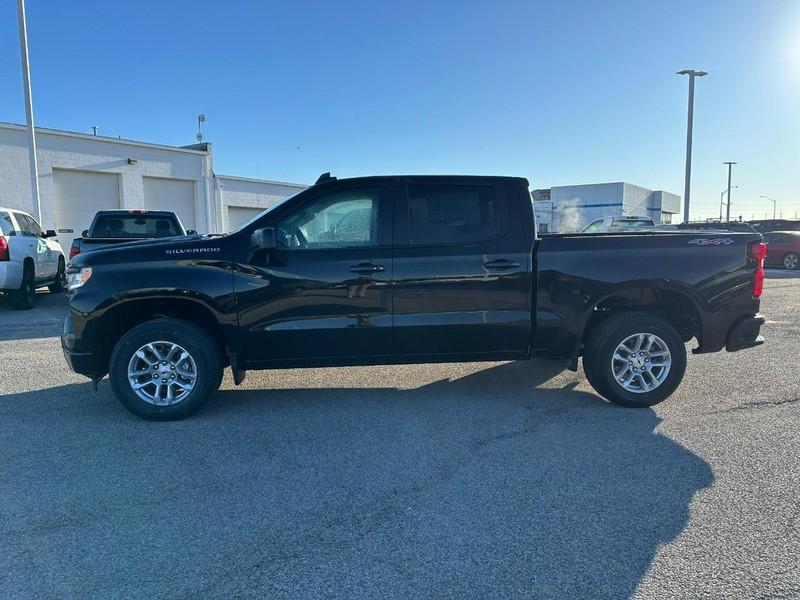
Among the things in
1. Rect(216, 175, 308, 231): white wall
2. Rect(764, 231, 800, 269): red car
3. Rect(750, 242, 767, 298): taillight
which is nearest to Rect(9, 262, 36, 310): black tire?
Rect(750, 242, 767, 298): taillight

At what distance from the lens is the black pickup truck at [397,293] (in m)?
4.75

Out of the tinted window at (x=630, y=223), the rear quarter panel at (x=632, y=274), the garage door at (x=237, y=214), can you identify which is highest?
the garage door at (x=237, y=214)

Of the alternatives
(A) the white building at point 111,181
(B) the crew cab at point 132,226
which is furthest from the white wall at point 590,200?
(B) the crew cab at point 132,226

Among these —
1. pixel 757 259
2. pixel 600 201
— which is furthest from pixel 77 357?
pixel 600 201

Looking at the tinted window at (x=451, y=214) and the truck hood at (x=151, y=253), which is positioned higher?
the tinted window at (x=451, y=214)

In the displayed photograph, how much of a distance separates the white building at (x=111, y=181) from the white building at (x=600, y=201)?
78.8 feet

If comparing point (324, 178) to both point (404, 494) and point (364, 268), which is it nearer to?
point (364, 268)

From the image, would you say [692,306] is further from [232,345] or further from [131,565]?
[131,565]

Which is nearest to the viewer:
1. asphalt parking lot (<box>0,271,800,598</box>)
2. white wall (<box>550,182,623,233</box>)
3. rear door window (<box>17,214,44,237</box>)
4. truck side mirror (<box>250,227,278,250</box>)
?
asphalt parking lot (<box>0,271,800,598</box>)

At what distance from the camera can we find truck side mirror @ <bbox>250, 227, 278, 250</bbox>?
4555mm

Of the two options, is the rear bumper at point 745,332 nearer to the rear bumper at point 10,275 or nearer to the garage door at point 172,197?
the rear bumper at point 10,275

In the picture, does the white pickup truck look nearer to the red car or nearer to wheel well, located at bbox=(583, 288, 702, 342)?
wheel well, located at bbox=(583, 288, 702, 342)

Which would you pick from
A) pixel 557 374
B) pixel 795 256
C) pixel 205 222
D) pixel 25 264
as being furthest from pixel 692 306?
pixel 205 222

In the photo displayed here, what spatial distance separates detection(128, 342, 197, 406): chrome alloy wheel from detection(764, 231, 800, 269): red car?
2152 centimetres
